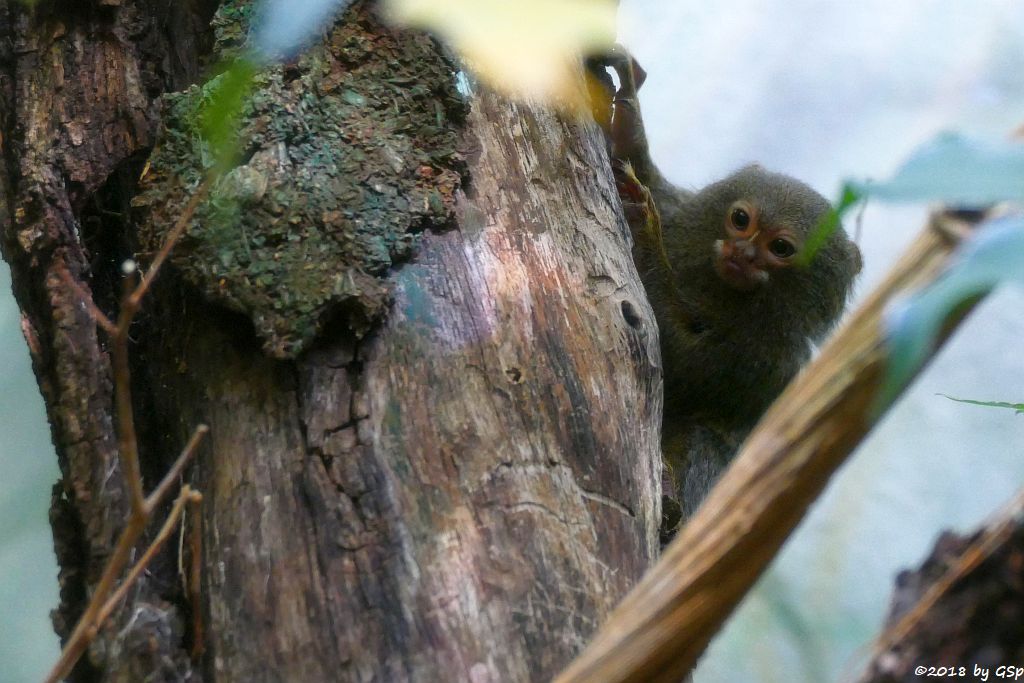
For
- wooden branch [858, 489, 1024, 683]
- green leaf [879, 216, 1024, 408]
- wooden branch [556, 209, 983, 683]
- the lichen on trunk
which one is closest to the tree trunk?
the lichen on trunk

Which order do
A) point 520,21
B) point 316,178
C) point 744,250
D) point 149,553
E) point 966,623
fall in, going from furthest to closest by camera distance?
point 744,250
point 316,178
point 149,553
point 520,21
point 966,623

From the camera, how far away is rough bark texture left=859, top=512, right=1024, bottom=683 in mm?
817

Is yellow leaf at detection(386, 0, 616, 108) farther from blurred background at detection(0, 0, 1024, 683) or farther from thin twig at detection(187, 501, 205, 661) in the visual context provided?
blurred background at detection(0, 0, 1024, 683)

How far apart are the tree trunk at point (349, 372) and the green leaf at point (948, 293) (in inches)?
36.9

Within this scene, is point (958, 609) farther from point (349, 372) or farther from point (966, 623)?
point (349, 372)

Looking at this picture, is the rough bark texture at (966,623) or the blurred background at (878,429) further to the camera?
the blurred background at (878,429)

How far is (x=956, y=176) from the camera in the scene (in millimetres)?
753

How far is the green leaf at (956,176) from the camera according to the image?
0.74 m

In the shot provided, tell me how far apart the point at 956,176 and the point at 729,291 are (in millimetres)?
2859

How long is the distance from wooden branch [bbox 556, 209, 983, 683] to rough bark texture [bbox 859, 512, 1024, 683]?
12 centimetres

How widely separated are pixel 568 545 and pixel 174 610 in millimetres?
667

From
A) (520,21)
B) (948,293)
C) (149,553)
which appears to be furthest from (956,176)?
(149,553)

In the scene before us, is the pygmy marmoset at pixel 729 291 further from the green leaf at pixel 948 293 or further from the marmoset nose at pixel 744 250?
the green leaf at pixel 948 293

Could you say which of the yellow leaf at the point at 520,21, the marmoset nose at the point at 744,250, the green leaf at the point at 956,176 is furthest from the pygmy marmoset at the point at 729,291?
the green leaf at the point at 956,176
